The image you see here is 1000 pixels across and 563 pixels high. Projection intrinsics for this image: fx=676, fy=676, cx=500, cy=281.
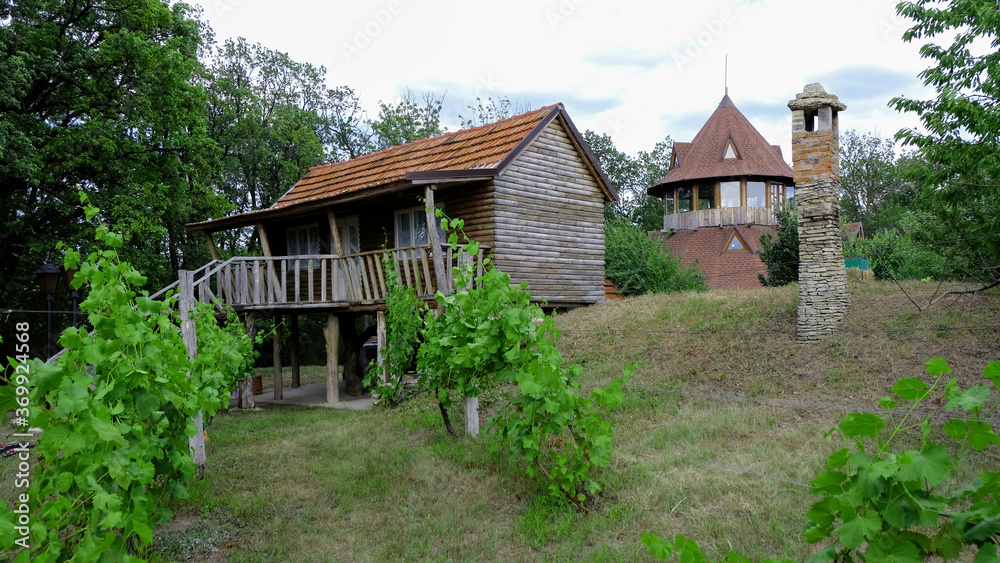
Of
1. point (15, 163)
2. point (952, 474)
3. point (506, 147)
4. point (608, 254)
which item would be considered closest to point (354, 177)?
point (506, 147)

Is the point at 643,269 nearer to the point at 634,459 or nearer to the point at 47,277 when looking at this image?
the point at 634,459

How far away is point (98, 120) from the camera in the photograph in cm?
1742

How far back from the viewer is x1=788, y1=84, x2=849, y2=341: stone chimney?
10.4m

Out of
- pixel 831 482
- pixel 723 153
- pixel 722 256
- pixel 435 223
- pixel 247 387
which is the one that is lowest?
pixel 247 387

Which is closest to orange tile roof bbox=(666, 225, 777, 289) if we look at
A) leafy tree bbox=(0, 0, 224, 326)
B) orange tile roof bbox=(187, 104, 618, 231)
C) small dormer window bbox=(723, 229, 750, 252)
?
small dormer window bbox=(723, 229, 750, 252)

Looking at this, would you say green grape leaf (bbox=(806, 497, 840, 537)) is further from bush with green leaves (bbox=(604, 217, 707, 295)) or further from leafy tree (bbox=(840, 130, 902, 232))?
leafy tree (bbox=(840, 130, 902, 232))

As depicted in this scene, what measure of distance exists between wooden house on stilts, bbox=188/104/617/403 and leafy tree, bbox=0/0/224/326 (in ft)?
9.94

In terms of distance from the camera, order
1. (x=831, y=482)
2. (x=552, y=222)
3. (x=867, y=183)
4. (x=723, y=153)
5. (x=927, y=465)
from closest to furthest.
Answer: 1. (x=927, y=465)
2. (x=831, y=482)
3. (x=552, y=222)
4. (x=723, y=153)
5. (x=867, y=183)

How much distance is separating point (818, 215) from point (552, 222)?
23.2 feet

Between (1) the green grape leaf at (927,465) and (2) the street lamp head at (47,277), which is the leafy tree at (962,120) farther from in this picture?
(2) the street lamp head at (47,277)

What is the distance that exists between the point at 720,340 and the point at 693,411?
2959mm

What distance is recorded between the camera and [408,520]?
6062 mm

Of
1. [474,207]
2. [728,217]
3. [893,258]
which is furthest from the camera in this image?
[728,217]

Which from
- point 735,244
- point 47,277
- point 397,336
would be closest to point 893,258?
point 735,244
